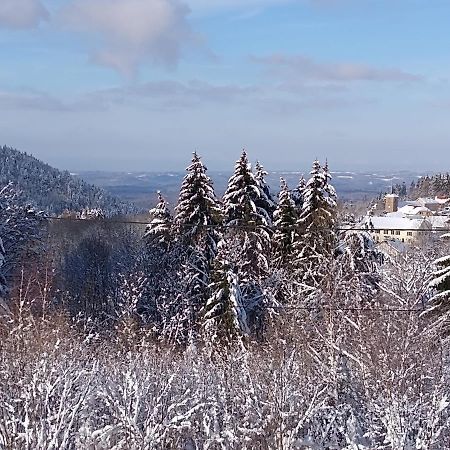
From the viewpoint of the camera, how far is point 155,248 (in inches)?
981

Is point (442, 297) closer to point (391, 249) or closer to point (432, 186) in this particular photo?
point (391, 249)

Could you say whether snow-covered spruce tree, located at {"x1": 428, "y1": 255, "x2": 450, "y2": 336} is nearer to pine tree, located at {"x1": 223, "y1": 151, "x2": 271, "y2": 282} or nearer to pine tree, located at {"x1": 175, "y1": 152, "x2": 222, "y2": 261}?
pine tree, located at {"x1": 223, "y1": 151, "x2": 271, "y2": 282}

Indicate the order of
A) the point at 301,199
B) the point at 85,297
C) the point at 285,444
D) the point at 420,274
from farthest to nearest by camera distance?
the point at 85,297 → the point at 301,199 → the point at 420,274 → the point at 285,444

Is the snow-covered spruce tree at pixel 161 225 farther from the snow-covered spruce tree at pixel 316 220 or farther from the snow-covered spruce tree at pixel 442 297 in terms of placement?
the snow-covered spruce tree at pixel 442 297

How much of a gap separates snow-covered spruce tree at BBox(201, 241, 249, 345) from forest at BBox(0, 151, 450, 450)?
0.05 m

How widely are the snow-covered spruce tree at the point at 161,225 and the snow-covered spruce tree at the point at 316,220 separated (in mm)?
5466

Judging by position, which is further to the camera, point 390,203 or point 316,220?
point 390,203

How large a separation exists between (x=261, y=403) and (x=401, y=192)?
454ft

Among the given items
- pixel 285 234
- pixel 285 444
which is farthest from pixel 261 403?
pixel 285 234

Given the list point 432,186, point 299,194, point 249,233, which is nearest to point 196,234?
point 249,233

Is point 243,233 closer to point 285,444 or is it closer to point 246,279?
point 246,279

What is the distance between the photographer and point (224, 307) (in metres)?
19.5


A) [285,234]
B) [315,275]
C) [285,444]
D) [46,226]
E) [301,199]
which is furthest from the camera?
[46,226]

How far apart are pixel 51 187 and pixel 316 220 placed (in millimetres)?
118928
